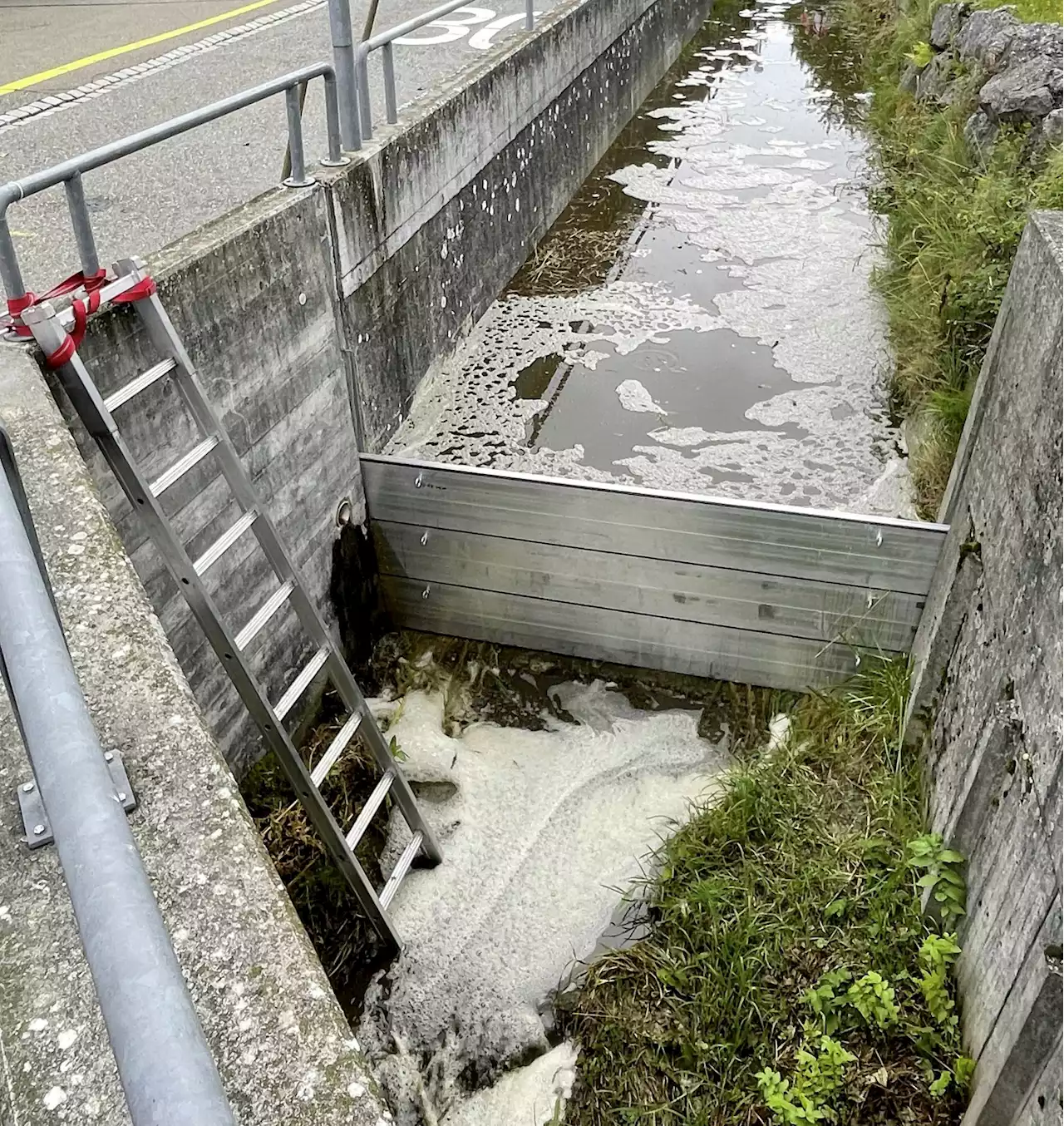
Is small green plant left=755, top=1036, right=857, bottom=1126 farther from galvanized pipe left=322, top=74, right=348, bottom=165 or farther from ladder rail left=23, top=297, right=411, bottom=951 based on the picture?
galvanized pipe left=322, top=74, right=348, bottom=165

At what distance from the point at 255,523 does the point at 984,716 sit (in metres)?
2.56

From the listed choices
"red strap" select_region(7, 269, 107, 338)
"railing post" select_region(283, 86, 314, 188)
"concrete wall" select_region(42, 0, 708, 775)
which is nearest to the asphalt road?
"railing post" select_region(283, 86, 314, 188)

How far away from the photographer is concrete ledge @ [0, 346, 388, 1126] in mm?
1367

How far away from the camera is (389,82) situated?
539 centimetres

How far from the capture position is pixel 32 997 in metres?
1.42

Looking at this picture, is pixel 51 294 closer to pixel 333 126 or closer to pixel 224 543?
pixel 224 543

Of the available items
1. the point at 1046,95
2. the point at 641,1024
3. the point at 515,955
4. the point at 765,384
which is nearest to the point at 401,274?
the point at 765,384

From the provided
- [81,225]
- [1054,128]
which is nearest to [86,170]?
[81,225]

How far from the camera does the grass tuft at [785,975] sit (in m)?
3.17

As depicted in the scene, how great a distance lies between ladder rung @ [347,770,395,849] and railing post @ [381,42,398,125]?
11.8 feet

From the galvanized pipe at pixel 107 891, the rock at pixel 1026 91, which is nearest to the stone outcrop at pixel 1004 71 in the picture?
the rock at pixel 1026 91

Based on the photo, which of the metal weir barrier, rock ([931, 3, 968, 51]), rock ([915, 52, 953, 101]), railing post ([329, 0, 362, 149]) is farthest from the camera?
rock ([931, 3, 968, 51])

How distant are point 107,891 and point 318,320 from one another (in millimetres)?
4117

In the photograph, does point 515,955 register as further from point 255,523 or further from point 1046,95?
point 1046,95
